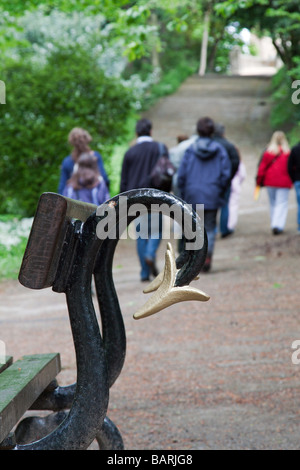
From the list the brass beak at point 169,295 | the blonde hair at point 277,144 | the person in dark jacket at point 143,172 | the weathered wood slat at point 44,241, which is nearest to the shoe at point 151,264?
the person in dark jacket at point 143,172

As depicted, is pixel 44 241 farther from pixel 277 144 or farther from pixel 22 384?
pixel 277 144

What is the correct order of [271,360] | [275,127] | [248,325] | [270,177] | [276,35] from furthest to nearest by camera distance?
[275,127]
[276,35]
[270,177]
[248,325]
[271,360]

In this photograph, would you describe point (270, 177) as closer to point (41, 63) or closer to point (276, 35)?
point (41, 63)

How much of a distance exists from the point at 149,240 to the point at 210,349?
3.28 m

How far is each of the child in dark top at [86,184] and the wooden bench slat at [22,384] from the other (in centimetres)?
489

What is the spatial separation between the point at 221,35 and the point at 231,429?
35.8 meters

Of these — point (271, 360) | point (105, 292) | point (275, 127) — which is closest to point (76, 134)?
point (271, 360)

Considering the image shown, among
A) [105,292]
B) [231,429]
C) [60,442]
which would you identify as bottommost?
[231,429]

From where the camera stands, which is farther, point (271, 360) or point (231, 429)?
point (271, 360)

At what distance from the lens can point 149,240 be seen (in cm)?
923

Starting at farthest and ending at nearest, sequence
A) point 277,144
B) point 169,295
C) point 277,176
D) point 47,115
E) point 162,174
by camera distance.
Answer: point 47,115
point 277,144
point 277,176
point 162,174
point 169,295

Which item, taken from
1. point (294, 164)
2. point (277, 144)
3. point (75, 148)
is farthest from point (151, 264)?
point (277, 144)

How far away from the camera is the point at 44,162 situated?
13.8 meters

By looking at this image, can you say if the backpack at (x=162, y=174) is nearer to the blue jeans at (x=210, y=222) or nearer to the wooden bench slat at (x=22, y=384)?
the blue jeans at (x=210, y=222)
